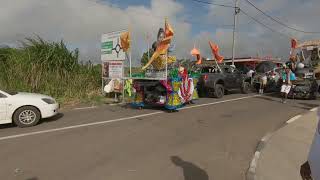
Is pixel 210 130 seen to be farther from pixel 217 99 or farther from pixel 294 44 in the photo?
pixel 294 44

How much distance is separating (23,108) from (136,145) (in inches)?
163

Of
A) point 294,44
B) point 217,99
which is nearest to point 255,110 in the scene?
point 217,99

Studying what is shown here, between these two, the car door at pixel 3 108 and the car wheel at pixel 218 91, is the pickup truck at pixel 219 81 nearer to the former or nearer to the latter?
the car wheel at pixel 218 91

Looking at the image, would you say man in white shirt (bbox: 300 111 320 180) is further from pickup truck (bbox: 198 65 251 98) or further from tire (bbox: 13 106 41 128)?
pickup truck (bbox: 198 65 251 98)

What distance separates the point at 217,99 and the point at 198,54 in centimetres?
363

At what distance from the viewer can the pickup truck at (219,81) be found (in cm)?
1716

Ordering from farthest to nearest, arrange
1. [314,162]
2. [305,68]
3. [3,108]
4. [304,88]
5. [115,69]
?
[305,68], [304,88], [115,69], [3,108], [314,162]

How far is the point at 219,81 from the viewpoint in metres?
17.7

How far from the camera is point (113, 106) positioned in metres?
14.2

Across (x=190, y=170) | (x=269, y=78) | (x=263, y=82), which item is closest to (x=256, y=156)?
(x=190, y=170)

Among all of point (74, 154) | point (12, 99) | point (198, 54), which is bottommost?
point (74, 154)

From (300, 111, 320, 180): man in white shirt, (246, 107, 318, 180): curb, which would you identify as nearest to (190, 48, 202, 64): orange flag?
(246, 107, 318, 180): curb

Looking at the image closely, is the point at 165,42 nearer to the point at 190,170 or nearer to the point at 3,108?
the point at 3,108

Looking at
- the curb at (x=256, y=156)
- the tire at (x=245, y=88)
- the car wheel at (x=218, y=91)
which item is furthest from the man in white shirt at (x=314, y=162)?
the tire at (x=245, y=88)
